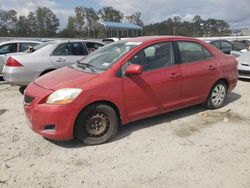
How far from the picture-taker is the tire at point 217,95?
6215 mm

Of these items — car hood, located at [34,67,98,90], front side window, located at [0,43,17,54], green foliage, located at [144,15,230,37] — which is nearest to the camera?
car hood, located at [34,67,98,90]

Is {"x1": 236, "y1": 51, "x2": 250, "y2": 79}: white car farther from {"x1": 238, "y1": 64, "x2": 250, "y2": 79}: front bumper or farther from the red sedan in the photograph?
the red sedan

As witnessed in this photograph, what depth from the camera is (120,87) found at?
4.62m

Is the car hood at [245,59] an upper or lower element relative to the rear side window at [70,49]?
lower

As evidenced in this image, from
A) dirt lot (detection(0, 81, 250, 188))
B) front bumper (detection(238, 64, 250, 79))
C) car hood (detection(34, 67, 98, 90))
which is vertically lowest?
dirt lot (detection(0, 81, 250, 188))

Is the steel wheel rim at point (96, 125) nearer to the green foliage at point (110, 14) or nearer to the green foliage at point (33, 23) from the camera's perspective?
the green foliage at point (33, 23)

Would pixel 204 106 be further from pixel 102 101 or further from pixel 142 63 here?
pixel 102 101

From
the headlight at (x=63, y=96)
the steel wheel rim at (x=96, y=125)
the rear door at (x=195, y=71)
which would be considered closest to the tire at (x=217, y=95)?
the rear door at (x=195, y=71)

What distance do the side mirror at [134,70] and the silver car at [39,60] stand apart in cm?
373

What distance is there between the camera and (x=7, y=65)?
24.7 ft

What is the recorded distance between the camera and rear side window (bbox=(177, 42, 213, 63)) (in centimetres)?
557

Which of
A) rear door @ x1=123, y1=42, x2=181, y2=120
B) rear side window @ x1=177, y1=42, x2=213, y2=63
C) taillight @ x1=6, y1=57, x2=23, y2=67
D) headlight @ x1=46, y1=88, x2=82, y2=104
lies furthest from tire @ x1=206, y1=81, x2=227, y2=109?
taillight @ x1=6, y1=57, x2=23, y2=67

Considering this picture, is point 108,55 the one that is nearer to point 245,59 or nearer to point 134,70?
point 134,70

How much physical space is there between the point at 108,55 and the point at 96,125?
136 centimetres
